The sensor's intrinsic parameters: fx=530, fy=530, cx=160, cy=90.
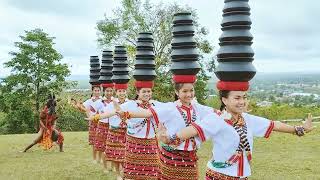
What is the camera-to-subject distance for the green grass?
1252 cm

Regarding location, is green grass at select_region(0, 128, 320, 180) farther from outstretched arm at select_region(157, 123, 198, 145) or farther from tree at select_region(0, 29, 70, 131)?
tree at select_region(0, 29, 70, 131)

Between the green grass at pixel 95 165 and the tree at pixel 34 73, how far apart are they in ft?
66.7

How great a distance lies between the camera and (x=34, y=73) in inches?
1649

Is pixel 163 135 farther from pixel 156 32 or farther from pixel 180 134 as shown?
pixel 156 32

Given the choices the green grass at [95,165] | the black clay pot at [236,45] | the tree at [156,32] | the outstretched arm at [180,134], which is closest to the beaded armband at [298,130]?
the black clay pot at [236,45]

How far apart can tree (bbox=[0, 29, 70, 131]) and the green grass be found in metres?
20.3

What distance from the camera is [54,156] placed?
52.2 ft

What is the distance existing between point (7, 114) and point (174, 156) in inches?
1386

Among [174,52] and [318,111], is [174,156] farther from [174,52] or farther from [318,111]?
[318,111]

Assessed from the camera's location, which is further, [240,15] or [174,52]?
[174,52]

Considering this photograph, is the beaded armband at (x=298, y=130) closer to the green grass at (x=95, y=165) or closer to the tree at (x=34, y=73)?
the green grass at (x=95, y=165)

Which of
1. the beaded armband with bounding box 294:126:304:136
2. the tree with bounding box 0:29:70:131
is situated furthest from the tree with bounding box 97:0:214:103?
the beaded armband with bounding box 294:126:304:136

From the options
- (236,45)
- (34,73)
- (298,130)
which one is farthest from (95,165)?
(34,73)

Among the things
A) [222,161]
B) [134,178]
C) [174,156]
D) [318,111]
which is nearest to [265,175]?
[134,178]
